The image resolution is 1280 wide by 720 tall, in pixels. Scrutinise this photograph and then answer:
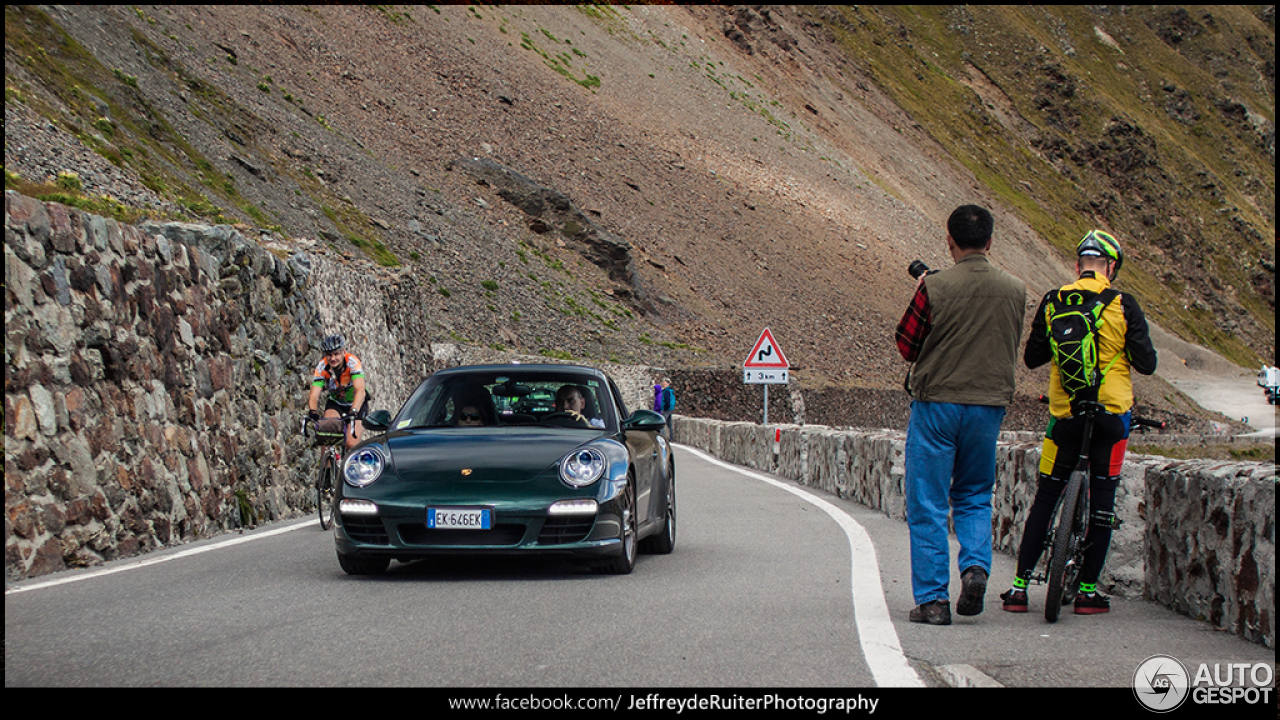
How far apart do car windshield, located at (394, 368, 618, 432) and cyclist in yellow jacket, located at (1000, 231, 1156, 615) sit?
9.84 ft

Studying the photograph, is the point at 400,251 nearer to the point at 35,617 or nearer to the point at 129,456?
the point at 129,456

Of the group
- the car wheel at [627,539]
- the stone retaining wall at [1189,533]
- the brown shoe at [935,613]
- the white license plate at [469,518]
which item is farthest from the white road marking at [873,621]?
the white license plate at [469,518]

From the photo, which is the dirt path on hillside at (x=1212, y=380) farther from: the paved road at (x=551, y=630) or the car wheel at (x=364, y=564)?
the car wheel at (x=364, y=564)

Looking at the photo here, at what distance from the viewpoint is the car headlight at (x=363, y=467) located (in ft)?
24.3

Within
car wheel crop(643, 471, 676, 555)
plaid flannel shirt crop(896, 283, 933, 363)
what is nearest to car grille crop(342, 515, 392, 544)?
car wheel crop(643, 471, 676, 555)

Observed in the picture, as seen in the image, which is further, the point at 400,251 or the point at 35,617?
the point at 400,251

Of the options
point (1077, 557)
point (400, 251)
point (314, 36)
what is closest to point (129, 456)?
point (1077, 557)

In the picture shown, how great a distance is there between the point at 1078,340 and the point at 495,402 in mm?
4229

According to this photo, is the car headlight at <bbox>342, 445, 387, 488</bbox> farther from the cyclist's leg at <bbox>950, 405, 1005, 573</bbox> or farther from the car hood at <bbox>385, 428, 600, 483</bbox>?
the cyclist's leg at <bbox>950, 405, 1005, 573</bbox>

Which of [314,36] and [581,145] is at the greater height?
[314,36]

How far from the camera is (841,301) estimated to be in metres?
67.8

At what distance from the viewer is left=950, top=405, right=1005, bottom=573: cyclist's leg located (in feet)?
20.0

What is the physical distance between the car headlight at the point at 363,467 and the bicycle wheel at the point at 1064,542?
3822 mm
